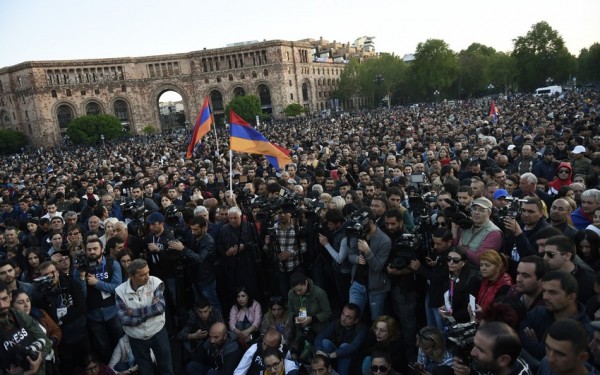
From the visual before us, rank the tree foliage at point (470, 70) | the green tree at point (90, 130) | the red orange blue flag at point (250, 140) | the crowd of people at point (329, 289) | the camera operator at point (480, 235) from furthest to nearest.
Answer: the tree foliage at point (470, 70)
the green tree at point (90, 130)
the red orange blue flag at point (250, 140)
the camera operator at point (480, 235)
the crowd of people at point (329, 289)

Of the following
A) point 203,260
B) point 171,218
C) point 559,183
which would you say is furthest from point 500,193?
point 171,218

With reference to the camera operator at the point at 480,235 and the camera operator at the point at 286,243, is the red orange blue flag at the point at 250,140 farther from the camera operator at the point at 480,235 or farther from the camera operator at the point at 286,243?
the camera operator at the point at 480,235

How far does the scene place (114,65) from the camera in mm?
61594

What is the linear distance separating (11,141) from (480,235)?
66.3 meters

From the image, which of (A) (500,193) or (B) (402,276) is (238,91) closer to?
(A) (500,193)

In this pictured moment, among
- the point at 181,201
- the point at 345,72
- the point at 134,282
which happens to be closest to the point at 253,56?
the point at 345,72

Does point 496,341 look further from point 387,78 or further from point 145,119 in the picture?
point 387,78

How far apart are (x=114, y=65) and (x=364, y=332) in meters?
65.9

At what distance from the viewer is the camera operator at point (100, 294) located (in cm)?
Answer: 514

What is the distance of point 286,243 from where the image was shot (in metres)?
5.95

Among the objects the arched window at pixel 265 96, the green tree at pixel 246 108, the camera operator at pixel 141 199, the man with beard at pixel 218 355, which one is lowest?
the man with beard at pixel 218 355

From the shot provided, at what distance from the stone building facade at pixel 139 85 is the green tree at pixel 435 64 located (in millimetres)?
18735

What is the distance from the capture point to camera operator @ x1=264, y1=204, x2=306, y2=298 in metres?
5.91

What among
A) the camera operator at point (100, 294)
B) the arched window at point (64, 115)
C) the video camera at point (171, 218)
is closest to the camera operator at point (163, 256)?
the video camera at point (171, 218)
